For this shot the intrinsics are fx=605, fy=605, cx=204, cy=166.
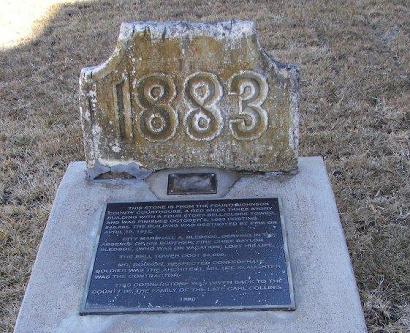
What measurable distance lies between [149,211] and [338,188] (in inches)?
59.8

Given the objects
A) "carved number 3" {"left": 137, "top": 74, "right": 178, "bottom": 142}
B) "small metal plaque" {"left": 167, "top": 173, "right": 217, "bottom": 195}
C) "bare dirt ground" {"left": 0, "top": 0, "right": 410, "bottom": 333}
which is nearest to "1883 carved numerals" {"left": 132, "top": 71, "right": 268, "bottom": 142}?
"carved number 3" {"left": 137, "top": 74, "right": 178, "bottom": 142}

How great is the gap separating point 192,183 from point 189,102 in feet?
1.26

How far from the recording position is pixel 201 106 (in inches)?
108

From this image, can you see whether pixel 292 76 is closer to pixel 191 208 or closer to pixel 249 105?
pixel 249 105

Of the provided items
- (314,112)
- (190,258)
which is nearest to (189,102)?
(190,258)

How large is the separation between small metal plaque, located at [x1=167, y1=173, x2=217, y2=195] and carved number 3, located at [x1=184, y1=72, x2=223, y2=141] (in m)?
0.19

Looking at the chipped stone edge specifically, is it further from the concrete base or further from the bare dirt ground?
the bare dirt ground

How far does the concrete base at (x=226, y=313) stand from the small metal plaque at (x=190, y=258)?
0.04 meters

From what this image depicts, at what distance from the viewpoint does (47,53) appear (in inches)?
237

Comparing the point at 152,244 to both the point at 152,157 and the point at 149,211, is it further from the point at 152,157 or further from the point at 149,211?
the point at 152,157

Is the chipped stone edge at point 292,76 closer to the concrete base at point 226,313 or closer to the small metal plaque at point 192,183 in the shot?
the concrete base at point 226,313

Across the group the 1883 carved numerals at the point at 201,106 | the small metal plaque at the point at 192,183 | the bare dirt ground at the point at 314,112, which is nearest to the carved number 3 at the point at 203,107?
the 1883 carved numerals at the point at 201,106

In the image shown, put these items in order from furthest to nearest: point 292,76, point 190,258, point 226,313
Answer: point 292,76
point 190,258
point 226,313

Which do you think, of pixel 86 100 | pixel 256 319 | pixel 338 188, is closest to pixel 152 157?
pixel 86 100
